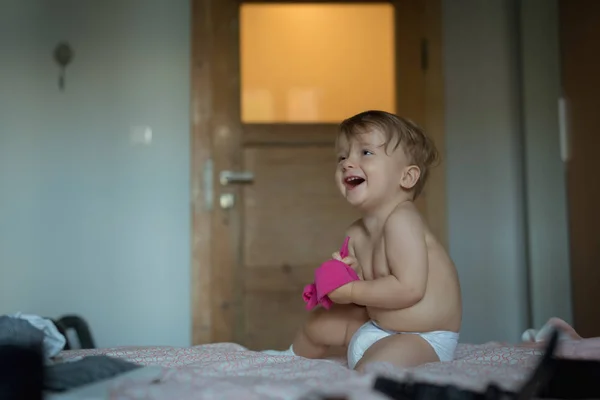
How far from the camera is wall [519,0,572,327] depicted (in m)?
2.93

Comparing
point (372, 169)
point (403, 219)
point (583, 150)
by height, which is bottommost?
point (403, 219)

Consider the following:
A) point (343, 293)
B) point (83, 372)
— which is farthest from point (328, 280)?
point (83, 372)

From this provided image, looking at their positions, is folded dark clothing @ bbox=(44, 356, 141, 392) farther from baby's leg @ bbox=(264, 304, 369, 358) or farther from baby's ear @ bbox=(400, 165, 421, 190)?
baby's ear @ bbox=(400, 165, 421, 190)

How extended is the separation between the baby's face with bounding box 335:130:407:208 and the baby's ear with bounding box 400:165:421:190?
0.01 metres

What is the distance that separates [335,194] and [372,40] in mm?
715

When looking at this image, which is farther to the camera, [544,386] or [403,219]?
[403,219]

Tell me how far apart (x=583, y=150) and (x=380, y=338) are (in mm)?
1710

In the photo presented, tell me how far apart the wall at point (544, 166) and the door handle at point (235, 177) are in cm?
123

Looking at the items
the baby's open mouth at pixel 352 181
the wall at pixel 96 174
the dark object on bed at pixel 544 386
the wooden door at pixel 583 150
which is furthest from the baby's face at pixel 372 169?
the wall at pixel 96 174

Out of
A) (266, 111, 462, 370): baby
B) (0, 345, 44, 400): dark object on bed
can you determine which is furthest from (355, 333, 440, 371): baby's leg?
(0, 345, 44, 400): dark object on bed

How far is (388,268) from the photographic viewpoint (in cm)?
150

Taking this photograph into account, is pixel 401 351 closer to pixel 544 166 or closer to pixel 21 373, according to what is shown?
pixel 21 373

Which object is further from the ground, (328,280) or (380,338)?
(328,280)

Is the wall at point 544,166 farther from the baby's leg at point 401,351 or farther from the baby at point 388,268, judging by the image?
the baby's leg at point 401,351
